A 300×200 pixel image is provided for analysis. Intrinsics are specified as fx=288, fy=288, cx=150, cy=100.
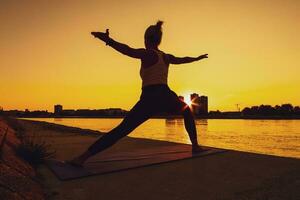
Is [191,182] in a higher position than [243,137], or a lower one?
higher

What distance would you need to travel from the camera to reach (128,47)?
13.7ft

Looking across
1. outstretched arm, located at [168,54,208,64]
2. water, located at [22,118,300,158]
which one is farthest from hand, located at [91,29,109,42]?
water, located at [22,118,300,158]

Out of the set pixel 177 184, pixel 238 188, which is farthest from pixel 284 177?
pixel 177 184

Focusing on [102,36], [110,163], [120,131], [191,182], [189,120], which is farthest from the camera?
[189,120]

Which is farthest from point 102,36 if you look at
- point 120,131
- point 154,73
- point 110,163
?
point 110,163

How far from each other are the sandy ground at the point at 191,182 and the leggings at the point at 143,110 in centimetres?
53

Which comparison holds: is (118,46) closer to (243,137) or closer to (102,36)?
(102,36)

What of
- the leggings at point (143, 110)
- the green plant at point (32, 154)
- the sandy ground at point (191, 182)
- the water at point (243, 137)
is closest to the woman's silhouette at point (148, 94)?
the leggings at point (143, 110)

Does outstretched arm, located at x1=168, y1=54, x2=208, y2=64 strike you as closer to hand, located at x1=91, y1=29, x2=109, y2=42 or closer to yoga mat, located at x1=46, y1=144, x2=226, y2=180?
hand, located at x1=91, y1=29, x2=109, y2=42

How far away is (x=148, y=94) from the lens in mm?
4633

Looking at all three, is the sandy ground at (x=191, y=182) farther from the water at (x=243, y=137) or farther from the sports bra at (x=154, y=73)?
the water at (x=243, y=137)

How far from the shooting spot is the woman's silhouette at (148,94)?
14.5 ft

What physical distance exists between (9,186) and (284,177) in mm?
3340

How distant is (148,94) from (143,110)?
10.6 inches
